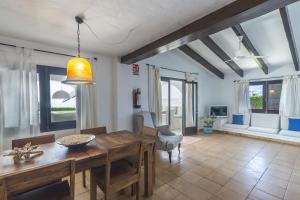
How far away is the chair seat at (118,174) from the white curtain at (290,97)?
539 centimetres

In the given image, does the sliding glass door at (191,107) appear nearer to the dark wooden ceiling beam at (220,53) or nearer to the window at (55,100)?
the dark wooden ceiling beam at (220,53)

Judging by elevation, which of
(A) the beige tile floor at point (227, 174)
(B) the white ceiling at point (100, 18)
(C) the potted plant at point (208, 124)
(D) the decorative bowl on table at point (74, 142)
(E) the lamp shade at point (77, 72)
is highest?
(B) the white ceiling at point (100, 18)

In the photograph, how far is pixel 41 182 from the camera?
3.76 ft

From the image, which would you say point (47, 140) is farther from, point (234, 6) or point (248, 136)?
point (248, 136)

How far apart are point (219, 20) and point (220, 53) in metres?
2.97

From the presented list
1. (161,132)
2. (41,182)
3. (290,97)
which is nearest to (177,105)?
(161,132)

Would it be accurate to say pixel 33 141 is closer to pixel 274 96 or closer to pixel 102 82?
pixel 102 82

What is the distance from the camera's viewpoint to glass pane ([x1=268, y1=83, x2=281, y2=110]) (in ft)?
17.2

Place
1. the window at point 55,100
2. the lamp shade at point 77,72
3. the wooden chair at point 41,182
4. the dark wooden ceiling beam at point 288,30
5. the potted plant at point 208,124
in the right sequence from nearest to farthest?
the wooden chair at point 41,182 → the lamp shade at point 77,72 → the dark wooden ceiling beam at point 288,30 → the window at point 55,100 → the potted plant at point 208,124

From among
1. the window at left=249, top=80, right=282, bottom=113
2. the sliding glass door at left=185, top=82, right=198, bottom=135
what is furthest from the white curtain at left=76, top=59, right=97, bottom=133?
the window at left=249, top=80, right=282, bottom=113

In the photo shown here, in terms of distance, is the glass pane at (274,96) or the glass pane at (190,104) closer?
the glass pane at (274,96)

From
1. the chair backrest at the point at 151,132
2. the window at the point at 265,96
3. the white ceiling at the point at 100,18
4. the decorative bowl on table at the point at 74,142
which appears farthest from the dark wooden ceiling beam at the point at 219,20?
the window at the point at 265,96

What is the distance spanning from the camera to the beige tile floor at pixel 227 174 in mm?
2174

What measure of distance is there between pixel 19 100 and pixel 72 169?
6.91 ft
